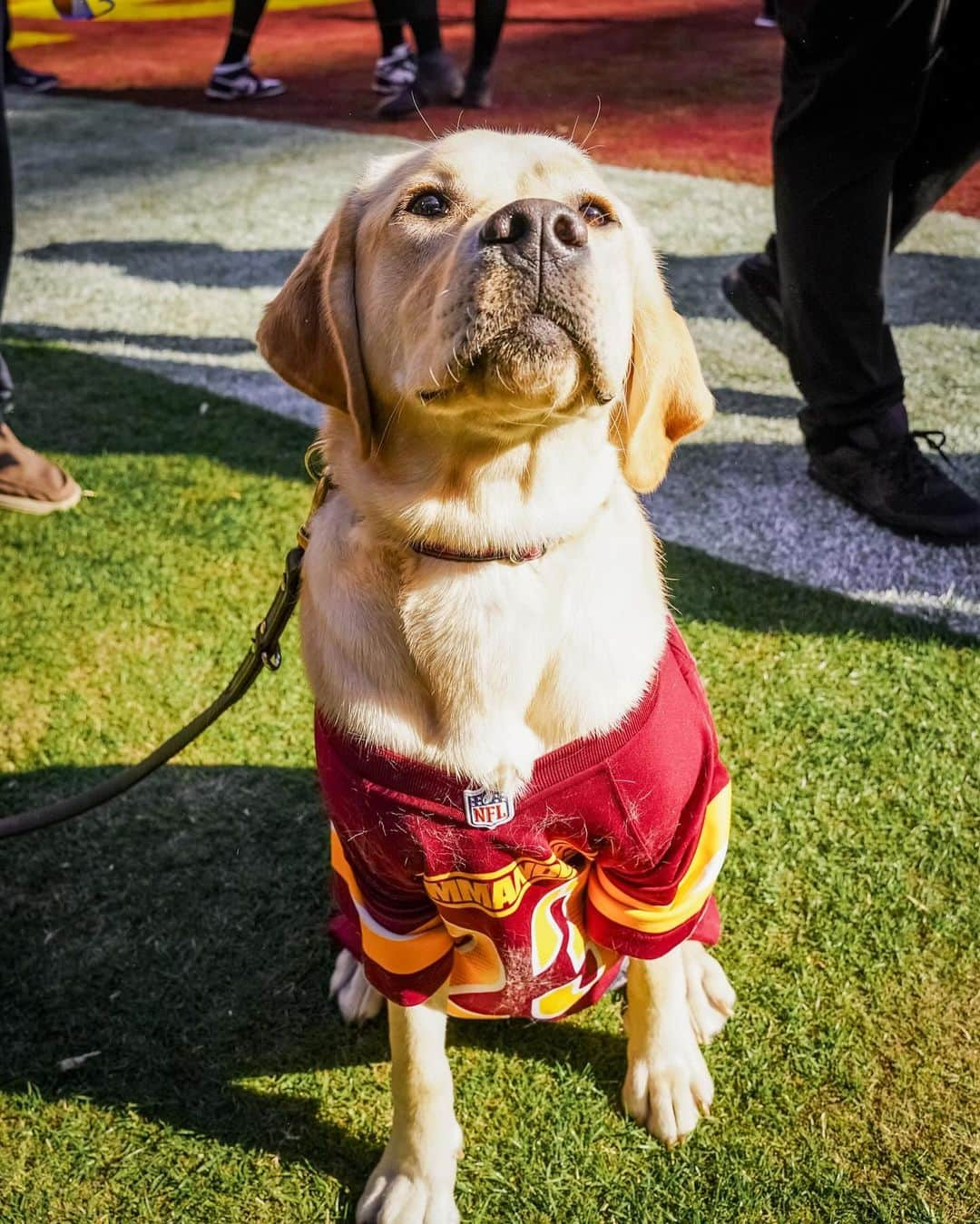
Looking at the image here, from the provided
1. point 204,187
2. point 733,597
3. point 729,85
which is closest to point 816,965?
point 733,597

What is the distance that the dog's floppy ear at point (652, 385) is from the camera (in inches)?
65.1

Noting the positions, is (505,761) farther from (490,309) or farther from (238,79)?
(238,79)

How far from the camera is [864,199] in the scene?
285 cm

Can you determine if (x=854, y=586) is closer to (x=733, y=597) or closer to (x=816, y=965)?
(x=733, y=597)

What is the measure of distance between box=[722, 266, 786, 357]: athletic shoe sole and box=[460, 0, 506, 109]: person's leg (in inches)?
176

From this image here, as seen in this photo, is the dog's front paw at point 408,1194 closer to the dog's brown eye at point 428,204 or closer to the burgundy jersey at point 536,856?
the burgundy jersey at point 536,856

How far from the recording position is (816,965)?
204 cm

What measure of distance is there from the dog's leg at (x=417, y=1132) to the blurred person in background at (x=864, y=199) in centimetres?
219

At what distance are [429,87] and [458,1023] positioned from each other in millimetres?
7578

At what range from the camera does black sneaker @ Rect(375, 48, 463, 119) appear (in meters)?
7.75

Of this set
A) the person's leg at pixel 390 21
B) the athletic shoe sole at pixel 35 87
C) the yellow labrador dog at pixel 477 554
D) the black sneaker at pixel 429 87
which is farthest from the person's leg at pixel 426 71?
the yellow labrador dog at pixel 477 554

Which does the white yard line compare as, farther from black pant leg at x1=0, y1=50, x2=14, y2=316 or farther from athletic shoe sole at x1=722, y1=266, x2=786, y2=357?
black pant leg at x1=0, y1=50, x2=14, y2=316

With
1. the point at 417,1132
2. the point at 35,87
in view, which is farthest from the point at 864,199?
the point at 35,87

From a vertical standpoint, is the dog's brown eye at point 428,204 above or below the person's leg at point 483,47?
above
